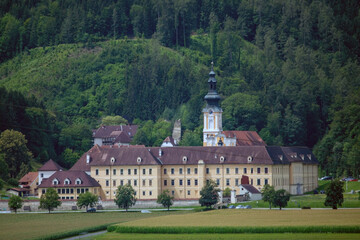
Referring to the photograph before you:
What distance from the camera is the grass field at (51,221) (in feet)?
343

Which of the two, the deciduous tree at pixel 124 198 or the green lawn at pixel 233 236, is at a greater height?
the deciduous tree at pixel 124 198

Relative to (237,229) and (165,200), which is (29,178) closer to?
(165,200)

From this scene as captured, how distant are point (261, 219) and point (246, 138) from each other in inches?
3004

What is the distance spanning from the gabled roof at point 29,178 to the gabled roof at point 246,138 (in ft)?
134

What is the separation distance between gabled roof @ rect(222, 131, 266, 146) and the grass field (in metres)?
52.7

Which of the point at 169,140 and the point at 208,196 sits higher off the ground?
the point at 169,140

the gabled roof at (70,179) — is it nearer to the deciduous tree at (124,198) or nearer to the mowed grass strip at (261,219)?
the deciduous tree at (124,198)

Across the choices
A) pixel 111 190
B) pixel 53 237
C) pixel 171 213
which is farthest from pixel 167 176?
pixel 53 237

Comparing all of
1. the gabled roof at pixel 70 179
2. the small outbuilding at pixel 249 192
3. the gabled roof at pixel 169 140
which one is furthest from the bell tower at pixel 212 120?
the gabled roof at pixel 70 179

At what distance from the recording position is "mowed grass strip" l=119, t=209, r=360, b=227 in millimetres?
102812

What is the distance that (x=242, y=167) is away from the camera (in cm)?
15362

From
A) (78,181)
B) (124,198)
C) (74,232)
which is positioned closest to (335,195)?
(124,198)

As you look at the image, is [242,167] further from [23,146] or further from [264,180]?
[23,146]

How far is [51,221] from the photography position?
11981 centimetres
